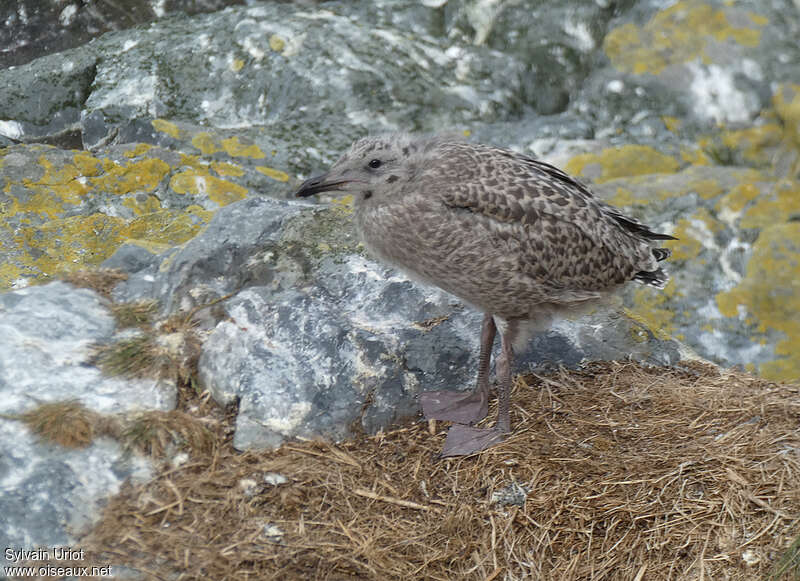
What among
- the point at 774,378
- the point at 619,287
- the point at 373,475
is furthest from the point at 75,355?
the point at 774,378

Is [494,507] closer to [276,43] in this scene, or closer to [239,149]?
[239,149]

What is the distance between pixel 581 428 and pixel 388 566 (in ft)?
4.18

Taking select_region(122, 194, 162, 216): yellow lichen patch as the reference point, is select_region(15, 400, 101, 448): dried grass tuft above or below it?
above

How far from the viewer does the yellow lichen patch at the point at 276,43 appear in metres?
6.53

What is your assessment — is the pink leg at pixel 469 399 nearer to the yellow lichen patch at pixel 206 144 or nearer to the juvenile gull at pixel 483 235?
the juvenile gull at pixel 483 235

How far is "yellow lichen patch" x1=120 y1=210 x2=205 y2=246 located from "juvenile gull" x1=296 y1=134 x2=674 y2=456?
1.73m

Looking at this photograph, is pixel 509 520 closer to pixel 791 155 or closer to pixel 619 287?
pixel 619 287

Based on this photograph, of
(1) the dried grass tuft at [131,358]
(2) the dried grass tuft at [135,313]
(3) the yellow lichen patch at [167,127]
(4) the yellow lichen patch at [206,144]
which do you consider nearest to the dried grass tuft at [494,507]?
(1) the dried grass tuft at [131,358]

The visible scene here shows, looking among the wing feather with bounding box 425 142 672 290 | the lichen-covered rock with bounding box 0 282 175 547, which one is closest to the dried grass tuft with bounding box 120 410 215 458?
the lichen-covered rock with bounding box 0 282 175 547

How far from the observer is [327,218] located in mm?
4809

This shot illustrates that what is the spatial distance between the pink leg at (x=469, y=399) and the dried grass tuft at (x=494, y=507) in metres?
0.10

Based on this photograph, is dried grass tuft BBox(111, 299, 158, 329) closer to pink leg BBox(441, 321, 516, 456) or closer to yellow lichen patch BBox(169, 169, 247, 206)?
yellow lichen patch BBox(169, 169, 247, 206)

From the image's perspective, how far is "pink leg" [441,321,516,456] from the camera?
3705 mm

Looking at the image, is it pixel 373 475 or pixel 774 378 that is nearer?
pixel 373 475
